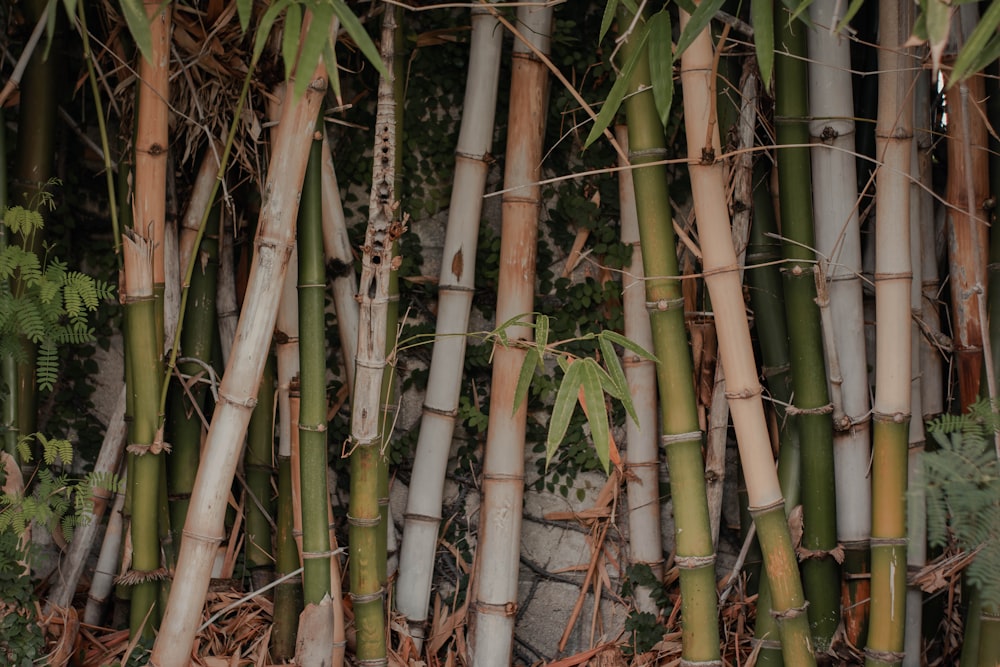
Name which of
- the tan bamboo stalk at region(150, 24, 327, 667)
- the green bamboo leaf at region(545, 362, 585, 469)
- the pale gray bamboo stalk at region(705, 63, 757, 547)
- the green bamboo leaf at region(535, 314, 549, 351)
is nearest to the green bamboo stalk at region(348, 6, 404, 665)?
the tan bamboo stalk at region(150, 24, 327, 667)

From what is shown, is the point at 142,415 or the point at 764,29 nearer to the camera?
the point at 764,29

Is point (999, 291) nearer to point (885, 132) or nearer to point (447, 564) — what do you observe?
point (885, 132)

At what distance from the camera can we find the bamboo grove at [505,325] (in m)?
1.72

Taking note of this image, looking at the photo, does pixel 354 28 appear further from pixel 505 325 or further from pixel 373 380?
pixel 373 380

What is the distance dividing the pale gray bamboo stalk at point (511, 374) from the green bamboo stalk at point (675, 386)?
1.36 ft

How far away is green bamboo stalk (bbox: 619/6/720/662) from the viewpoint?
5.67 feet

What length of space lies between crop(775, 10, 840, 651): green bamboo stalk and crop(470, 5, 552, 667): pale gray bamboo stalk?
1.86 feet

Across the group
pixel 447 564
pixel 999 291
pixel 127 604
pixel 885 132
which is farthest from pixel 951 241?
pixel 127 604

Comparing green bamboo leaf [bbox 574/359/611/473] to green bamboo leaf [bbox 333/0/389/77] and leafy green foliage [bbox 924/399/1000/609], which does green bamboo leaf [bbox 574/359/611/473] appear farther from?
green bamboo leaf [bbox 333/0/389/77]

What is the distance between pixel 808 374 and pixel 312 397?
3.34ft

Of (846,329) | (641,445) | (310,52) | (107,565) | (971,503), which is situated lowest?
(107,565)

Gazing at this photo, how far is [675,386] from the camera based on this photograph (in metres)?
1.74

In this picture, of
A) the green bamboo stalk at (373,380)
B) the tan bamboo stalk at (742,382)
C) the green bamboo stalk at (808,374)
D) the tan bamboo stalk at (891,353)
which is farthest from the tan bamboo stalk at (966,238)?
the green bamboo stalk at (373,380)

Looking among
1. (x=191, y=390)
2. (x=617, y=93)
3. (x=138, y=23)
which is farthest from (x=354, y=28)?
(x=191, y=390)
